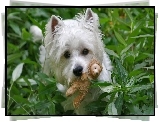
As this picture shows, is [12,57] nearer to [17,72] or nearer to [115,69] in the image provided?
[17,72]

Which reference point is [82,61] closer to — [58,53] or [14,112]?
[58,53]

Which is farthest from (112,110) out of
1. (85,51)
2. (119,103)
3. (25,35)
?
(25,35)

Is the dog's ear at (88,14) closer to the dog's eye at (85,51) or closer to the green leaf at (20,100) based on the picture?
the dog's eye at (85,51)

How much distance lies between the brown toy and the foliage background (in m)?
0.05

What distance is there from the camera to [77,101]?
9.96ft

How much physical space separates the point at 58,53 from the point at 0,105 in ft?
1.43

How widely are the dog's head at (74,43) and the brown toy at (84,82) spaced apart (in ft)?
0.09

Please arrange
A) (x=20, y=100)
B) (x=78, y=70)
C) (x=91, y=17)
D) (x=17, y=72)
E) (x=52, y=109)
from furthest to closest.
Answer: (x=17, y=72), (x=20, y=100), (x=52, y=109), (x=91, y=17), (x=78, y=70)

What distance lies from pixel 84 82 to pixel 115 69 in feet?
0.75

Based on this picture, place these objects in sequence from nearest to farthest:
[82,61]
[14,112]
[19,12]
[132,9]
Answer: [82,61] → [14,112] → [132,9] → [19,12]

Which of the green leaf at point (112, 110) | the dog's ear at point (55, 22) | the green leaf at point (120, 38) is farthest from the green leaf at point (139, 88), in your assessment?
the dog's ear at point (55, 22)

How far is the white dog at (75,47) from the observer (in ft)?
9.63

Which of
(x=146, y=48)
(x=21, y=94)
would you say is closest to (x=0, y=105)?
(x=21, y=94)

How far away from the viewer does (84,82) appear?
294cm
